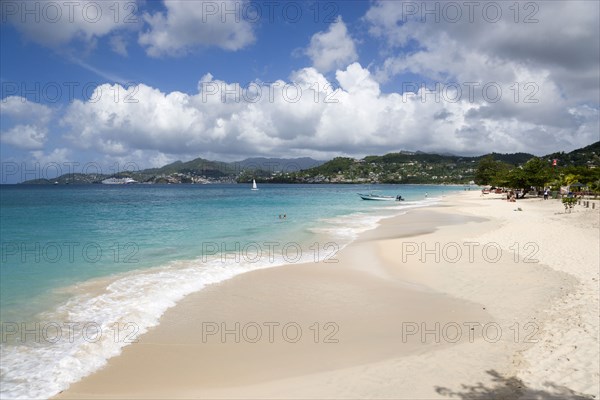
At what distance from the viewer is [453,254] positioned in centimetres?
1839

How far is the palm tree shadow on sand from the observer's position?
586 centimetres

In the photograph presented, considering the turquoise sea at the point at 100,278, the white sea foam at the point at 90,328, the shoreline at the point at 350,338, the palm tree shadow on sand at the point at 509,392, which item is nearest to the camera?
the palm tree shadow on sand at the point at 509,392

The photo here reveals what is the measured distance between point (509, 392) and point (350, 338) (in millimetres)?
3630

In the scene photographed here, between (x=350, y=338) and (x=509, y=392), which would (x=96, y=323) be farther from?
(x=509, y=392)

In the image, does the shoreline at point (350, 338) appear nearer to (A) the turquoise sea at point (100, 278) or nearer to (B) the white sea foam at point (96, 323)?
(B) the white sea foam at point (96, 323)

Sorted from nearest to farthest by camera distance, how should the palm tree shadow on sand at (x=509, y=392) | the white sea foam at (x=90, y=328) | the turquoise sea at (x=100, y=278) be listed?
1. the palm tree shadow on sand at (x=509, y=392)
2. the white sea foam at (x=90, y=328)
3. the turquoise sea at (x=100, y=278)

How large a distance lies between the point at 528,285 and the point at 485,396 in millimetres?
8116

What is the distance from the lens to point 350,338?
29.1ft

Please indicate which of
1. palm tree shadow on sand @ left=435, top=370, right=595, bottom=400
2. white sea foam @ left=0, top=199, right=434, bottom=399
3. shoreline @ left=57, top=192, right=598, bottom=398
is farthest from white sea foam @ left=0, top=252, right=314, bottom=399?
palm tree shadow on sand @ left=435, top=370, right=595, bottom=400

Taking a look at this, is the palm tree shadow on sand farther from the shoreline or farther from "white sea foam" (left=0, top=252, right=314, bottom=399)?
"white sea foam" (left=0, top=252, right=314, bottom=399)

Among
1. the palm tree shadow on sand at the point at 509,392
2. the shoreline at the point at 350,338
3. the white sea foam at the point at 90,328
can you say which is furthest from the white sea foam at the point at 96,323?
the palm tree shadow on sand at the point at 509,392

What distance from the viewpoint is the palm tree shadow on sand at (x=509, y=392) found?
5.86 m

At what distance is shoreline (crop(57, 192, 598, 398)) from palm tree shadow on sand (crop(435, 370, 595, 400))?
0.14 ft

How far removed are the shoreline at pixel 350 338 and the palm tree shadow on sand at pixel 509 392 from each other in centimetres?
4
